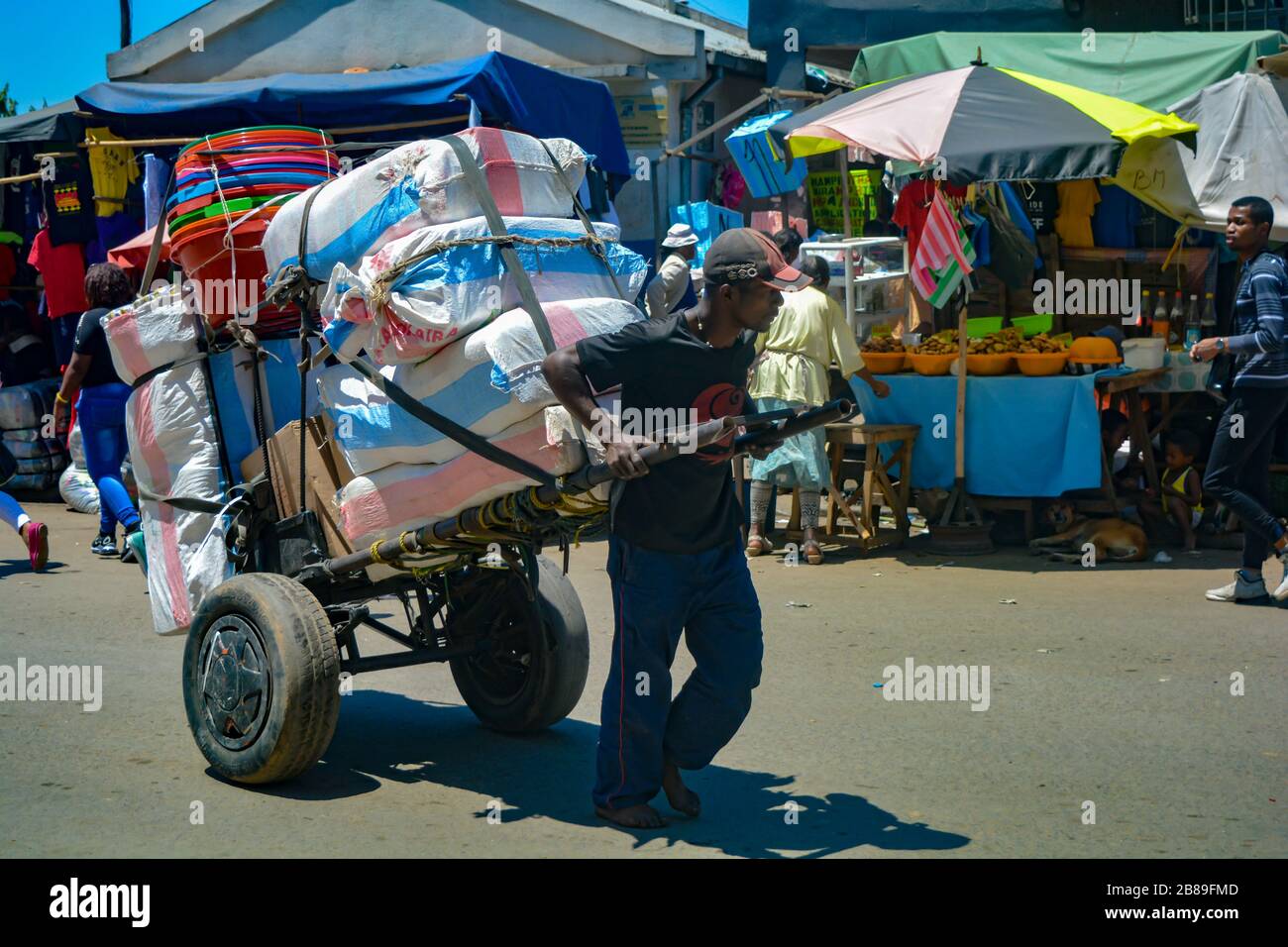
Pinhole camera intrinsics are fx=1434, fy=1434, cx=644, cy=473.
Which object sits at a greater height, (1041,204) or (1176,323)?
(1041,204)

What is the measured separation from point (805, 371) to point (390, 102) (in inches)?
149

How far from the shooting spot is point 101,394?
9.79 meters

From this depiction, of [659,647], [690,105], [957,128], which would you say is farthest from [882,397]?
[659,647]

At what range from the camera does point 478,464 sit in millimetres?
4547

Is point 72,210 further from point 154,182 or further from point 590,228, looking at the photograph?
point 590,228

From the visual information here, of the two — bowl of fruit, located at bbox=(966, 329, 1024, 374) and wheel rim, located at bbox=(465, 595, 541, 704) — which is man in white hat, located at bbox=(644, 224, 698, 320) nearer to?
bowl of fruit, located at bbox=(966, 329, 1024, 374)

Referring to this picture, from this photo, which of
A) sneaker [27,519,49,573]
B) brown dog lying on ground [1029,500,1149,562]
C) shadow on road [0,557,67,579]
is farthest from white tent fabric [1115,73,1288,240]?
shadow on road [0,557,67,579]

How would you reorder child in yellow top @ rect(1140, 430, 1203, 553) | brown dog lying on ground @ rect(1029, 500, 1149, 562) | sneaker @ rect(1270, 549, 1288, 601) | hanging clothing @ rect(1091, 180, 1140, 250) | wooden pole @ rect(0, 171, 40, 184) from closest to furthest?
sneaker @ rect(1270, 549, 1288, 601)
brown dog lying on ground @ rect(1029, 500, 1149, 562)
child in yellow top @ rect(1140, 430, 1203, 553)
hanging clothing @ rect(1091, 180, 1140, 250)
wooden pole @ rect(0, 171, 40, 184)

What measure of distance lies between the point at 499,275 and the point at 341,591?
1.47 m

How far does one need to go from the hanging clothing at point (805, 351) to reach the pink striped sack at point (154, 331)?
4627mm

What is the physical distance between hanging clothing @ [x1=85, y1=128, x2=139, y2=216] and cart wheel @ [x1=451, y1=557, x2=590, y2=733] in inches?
318

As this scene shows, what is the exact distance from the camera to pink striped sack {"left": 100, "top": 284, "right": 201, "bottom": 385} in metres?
5.48

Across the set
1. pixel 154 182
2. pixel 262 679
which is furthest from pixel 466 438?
pixel 154 182

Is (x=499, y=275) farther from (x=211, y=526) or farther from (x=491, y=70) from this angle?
(x=491, y=70)
